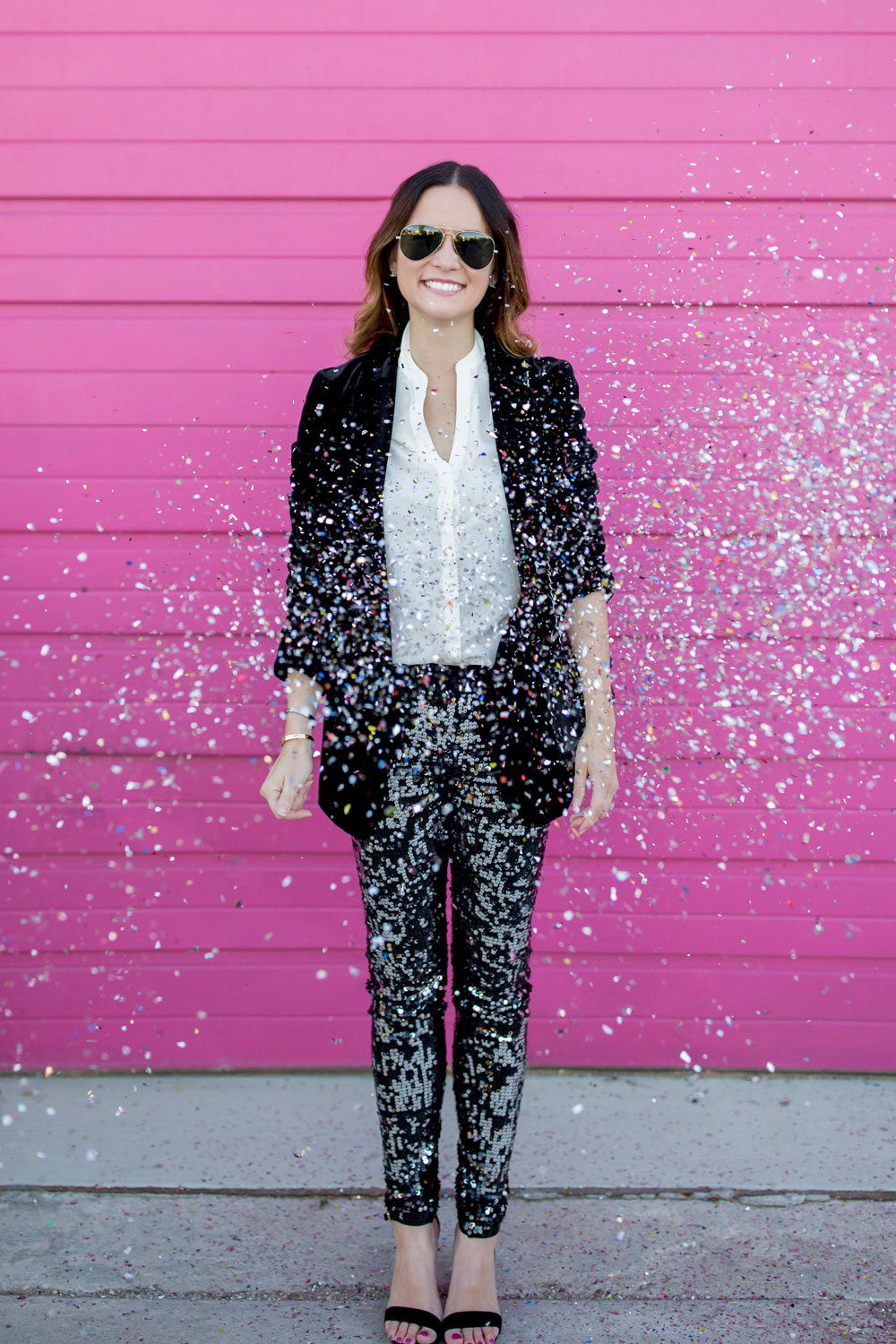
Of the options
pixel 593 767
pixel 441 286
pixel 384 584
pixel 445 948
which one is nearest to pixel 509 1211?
pixel 445 948

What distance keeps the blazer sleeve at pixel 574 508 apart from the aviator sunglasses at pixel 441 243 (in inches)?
8.6

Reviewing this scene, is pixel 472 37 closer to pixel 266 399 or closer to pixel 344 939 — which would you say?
pixel 266 399

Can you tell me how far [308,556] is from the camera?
1729 mm

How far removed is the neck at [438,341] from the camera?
176 cm

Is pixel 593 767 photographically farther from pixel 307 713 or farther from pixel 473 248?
pixel 473 248

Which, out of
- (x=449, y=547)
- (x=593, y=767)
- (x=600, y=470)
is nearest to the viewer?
(x=449, y=547)

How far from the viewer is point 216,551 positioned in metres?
2.60

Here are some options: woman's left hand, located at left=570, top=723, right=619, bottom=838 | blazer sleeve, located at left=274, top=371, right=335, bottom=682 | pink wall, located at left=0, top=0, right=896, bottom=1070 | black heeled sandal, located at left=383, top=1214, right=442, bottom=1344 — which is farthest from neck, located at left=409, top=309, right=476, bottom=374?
black heeled sandal, located at left=383, top=1214, right=442, bottom=1344

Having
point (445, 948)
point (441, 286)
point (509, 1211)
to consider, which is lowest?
point (509, 1211)

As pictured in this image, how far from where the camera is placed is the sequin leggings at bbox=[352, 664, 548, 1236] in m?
1.70

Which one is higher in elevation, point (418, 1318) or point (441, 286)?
point (441, 286)

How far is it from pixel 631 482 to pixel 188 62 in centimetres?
141

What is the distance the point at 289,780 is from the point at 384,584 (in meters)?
0.35

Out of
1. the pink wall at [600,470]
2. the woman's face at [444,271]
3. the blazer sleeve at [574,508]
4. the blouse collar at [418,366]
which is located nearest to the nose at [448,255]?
the woman's face at [444,271]
